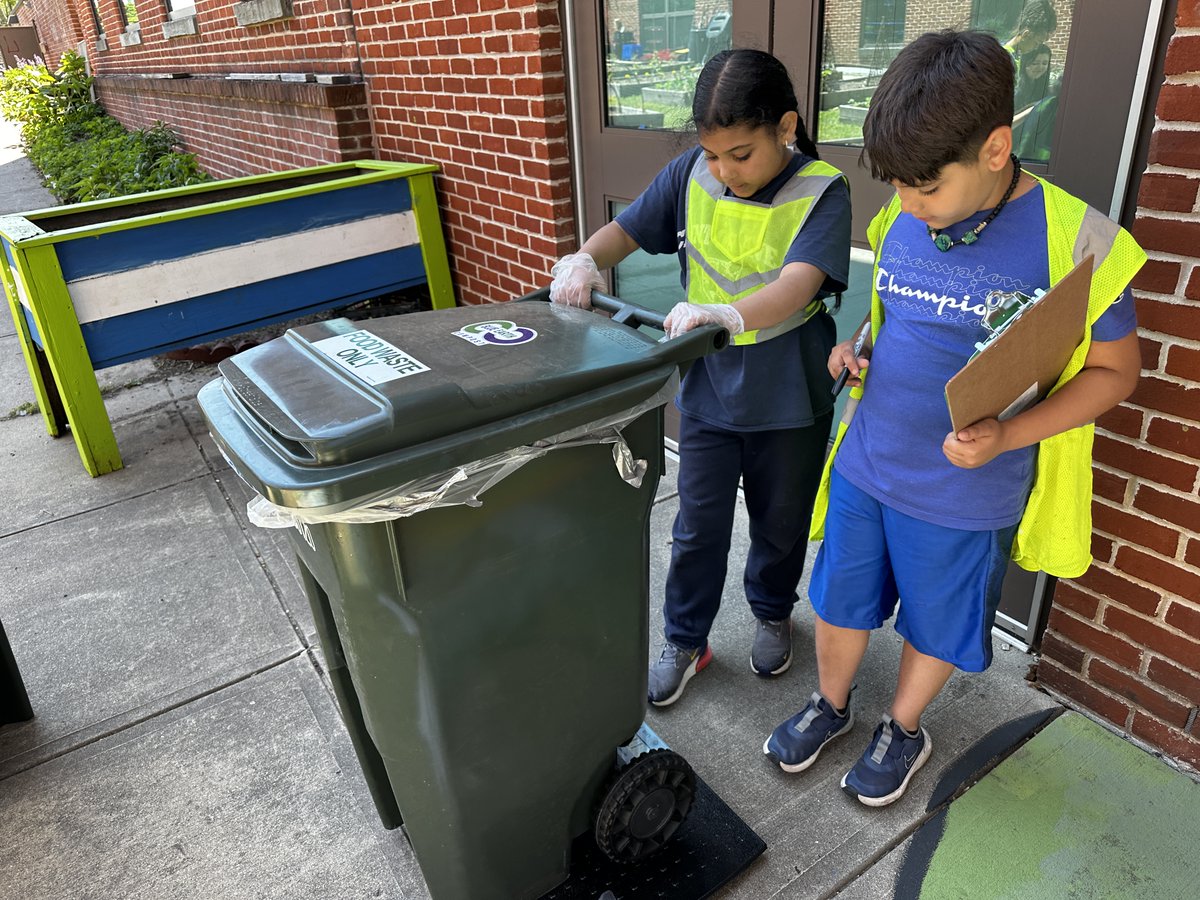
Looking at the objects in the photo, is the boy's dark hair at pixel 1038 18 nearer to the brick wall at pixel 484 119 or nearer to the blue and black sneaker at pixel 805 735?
the blue and black sneaker at pixel 805 735

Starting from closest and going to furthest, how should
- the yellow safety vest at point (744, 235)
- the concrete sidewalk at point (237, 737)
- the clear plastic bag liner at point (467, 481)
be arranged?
the clear plastic bag liner at point (467, 481)
the yellow safety vest at point (744, 235)
the concrete sidewalk at point (237, 737)

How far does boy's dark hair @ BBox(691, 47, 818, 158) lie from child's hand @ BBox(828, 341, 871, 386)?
0.49 metres

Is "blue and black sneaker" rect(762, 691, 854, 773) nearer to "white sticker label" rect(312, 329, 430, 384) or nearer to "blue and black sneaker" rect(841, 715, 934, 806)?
"blue and black sneaker" rect(841, 715, 934, 806)

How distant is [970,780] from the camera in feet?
6.87

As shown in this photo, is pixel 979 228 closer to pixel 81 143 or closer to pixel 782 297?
pixel 782 297

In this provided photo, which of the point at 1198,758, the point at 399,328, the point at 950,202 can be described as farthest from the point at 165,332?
the point at 1198,758

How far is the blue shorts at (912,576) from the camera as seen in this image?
5.71 feet

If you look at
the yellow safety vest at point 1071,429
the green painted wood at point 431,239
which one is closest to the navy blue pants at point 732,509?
the yellow safety vest at point 1071,429

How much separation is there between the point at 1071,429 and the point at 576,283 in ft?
3.45

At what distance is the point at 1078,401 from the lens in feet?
4.88

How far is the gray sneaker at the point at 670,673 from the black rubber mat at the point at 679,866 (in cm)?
41

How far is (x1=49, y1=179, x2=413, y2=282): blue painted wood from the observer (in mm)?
3621

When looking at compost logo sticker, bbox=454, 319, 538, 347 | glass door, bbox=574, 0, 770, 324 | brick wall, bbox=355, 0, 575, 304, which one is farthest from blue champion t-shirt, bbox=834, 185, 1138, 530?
brick wall, bbox=355, 0, 575, 304

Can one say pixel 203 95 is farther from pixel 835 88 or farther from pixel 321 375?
pixel 321 375
